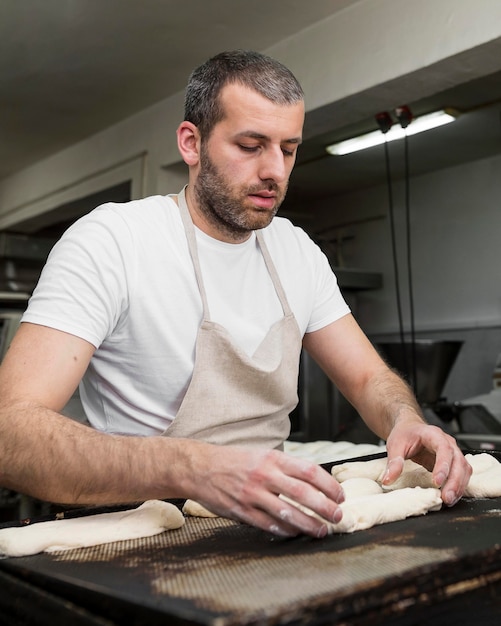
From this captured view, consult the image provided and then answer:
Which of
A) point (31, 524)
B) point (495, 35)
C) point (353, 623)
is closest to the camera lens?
point (353, 623)

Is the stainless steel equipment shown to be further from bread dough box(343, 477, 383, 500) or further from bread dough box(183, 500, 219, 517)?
bread dough box(183, 500, 219, 517)

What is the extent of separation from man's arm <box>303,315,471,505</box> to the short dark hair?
1.80 feet

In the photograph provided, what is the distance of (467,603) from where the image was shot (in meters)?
0.73

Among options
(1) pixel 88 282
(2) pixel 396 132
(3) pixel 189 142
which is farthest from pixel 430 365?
(1) pixel 88 282

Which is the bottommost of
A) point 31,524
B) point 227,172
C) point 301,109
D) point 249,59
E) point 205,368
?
point 31,524

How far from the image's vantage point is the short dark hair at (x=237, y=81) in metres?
1.38

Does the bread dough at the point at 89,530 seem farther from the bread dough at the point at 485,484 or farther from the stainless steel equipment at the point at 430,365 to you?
the stainless steel equipment at the point at 430,365

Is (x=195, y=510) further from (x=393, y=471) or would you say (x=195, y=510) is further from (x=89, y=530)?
(x=393, y=471)

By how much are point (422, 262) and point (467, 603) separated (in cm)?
504

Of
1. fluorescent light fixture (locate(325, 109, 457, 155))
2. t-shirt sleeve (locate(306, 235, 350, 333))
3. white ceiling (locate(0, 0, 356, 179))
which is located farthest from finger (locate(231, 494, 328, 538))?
fluorescent light fixture (locate(325, 109, 457, 155))

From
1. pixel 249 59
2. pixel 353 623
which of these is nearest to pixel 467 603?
pixel 353 623

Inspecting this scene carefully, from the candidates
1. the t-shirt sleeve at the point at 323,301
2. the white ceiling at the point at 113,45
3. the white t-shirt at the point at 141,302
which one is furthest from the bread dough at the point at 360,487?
the white ceiling at the point at 113,45

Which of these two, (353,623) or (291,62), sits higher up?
(291,62)

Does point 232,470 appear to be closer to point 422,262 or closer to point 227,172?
point 227,172
